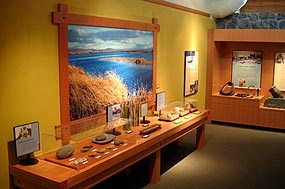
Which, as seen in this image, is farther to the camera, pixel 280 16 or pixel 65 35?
pixel 280 16

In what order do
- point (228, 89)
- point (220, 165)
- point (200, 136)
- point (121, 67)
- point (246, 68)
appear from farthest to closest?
point (228, 89)
point (246, 68)
point (200, 136)
point (220, 165)
point (121, 67)

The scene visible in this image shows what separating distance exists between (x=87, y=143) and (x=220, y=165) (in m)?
2.38

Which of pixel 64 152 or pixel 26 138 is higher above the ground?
pixel 26 138

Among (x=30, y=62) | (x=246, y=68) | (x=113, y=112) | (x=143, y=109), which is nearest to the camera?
(x=30, y=62)

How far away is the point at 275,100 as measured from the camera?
7516 mm

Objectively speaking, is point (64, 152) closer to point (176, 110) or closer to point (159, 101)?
point (159, 101)

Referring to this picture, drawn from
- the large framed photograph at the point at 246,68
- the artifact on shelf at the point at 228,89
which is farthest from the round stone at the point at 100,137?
the large framed photograph at the point at 246,68

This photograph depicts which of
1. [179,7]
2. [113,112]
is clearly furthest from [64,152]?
[179,7]

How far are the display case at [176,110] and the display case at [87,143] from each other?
0.89 meters

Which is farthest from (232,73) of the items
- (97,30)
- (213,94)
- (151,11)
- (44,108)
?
(44,108)

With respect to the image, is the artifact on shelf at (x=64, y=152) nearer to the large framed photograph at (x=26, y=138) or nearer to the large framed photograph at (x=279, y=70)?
the large framed photograph at (x=26, y=138)

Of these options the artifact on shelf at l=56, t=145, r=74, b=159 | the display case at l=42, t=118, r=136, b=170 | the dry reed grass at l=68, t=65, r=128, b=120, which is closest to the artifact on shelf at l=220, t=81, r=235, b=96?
the dry reed grass at l=68, t=65, r=128, b=120

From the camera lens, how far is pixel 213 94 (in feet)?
26.7

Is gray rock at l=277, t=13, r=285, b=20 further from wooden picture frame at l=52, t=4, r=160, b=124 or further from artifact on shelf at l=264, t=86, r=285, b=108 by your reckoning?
wooden picture frame at l=52, t=4, r=160, b=124
